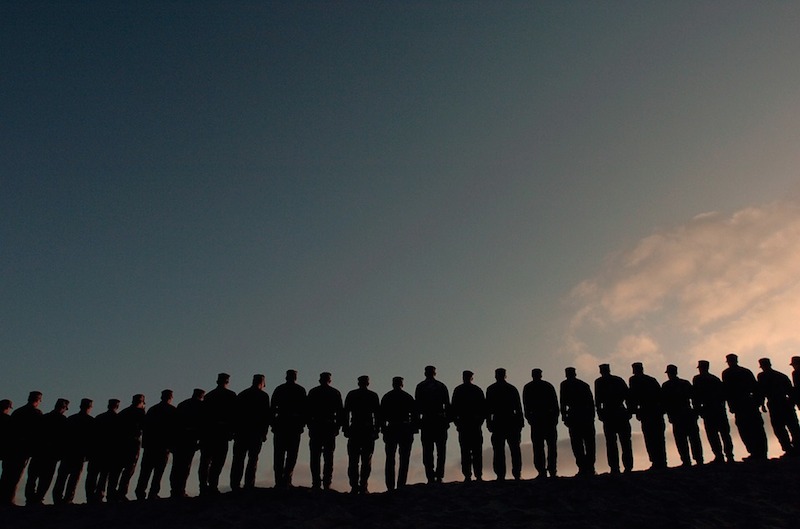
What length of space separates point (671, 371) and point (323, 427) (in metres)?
8.80

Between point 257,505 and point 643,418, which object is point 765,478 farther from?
point 257,505

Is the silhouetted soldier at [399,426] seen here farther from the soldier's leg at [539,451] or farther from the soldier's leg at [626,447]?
the soldier's leg at [626,447]

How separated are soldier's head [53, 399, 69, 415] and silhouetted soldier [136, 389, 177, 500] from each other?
7.16 ft

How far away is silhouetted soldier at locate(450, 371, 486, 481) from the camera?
45.7 ft

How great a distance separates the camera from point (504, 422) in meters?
14.1

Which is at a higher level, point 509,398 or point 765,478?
point 509,398

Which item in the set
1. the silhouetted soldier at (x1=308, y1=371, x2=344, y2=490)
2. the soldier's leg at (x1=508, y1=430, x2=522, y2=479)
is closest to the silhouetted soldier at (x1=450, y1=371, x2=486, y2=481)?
the soldier's leg at (x1=508, y1=430, x2=522, y2=479)

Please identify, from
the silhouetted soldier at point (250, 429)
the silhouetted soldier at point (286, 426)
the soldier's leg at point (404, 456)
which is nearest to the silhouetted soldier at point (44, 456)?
the silhouetted soldier at point (250, 429)

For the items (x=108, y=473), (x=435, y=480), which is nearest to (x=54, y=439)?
(x=108, y=473)

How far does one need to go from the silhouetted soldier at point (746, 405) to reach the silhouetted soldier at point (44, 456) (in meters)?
15.7

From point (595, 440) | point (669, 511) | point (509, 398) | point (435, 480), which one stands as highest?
point (509, 398)

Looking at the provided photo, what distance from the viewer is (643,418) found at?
14.9 metres

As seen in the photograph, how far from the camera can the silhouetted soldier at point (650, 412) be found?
1464 cm

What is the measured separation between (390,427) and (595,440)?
474cm
